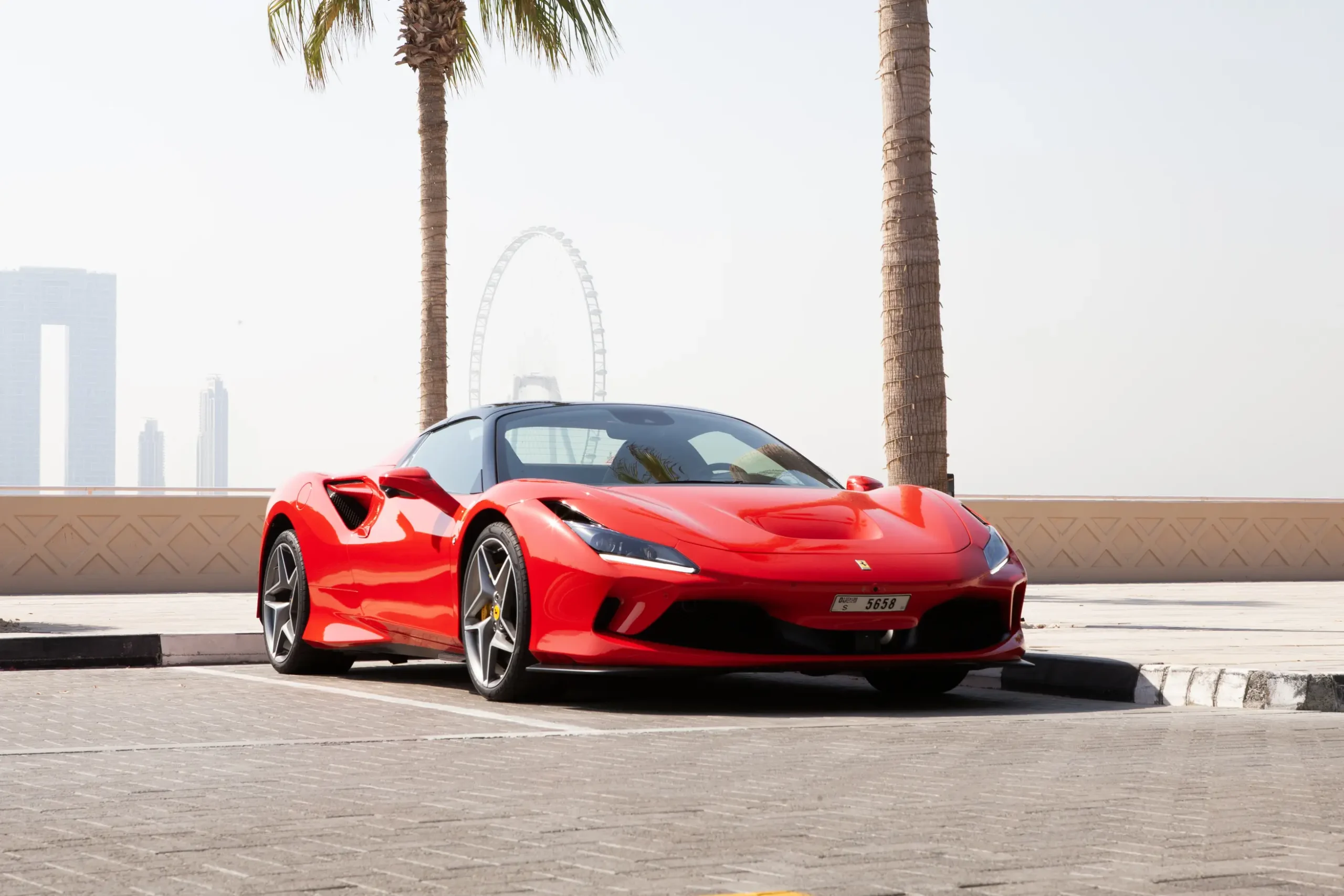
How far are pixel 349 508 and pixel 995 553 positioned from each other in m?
3.24

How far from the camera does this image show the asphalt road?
3389 millimetres

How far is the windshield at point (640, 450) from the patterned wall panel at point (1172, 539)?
45.0 ft

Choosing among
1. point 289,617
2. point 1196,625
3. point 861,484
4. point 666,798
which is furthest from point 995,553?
point 1196,625

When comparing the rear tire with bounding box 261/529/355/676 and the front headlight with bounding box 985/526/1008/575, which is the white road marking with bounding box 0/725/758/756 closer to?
the front headlight with bounding box 985/526/1008/575

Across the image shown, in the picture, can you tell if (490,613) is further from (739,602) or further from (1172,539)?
(1172,539)

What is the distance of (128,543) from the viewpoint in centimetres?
1833

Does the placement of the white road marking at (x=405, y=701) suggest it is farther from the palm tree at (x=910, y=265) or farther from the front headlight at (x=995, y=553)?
the palm tree at (x=910, y=265)

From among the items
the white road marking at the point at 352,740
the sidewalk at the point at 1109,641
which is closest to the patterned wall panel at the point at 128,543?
the sidewalk at the point at 1109,641

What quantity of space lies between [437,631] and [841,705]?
1.78m

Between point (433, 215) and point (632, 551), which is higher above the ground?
point (433, 215)

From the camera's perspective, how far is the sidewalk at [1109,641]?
720 cm

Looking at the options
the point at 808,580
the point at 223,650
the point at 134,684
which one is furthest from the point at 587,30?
the point at 808,580

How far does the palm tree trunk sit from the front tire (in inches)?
463

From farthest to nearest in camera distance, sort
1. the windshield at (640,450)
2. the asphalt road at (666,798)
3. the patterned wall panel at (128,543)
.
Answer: the patterned wall panel at (128,543), the windshield at (640,450), the asphalt road at (666,798)
